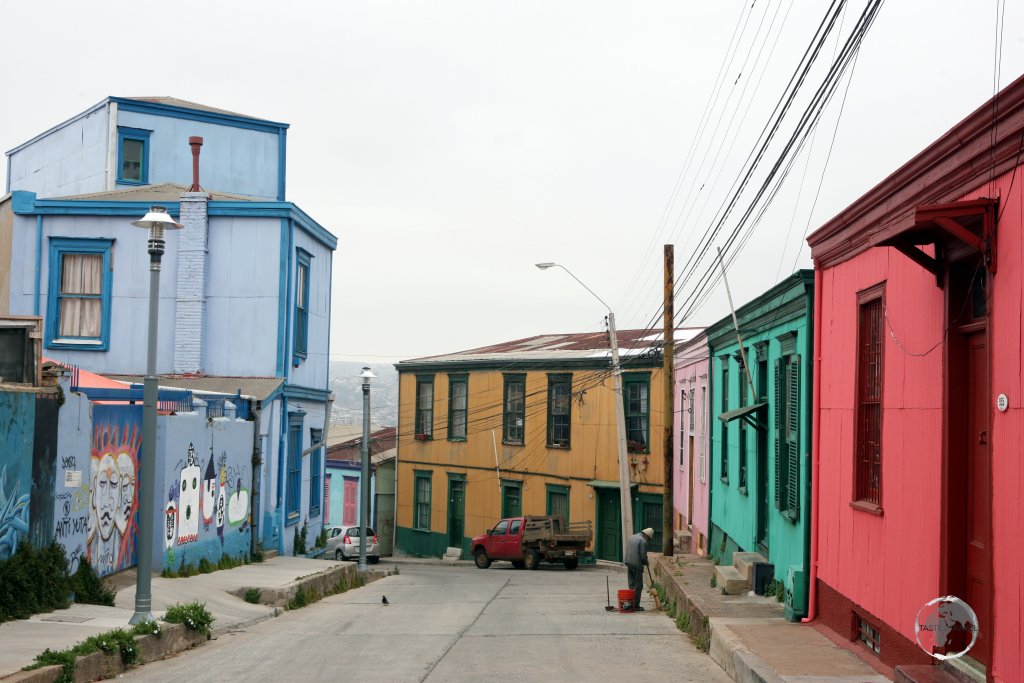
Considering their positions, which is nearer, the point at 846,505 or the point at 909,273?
the point at 909,273

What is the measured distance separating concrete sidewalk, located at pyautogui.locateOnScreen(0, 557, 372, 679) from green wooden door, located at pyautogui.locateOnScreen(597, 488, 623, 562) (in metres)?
15.3

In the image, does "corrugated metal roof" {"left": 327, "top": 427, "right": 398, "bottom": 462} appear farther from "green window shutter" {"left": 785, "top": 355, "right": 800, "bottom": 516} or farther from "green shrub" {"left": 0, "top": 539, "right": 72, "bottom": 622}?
"green shrub" {"left": 0, "top": 539, "right": 72, "bottom": 622}

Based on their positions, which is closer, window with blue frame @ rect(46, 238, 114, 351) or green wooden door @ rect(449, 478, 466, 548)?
window with blue frame @ rect(46, 238, 114, 351)

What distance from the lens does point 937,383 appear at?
899cm

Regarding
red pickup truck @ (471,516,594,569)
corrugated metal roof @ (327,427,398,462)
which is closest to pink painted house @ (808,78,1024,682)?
red pickup truck @ (471,516,594,569)

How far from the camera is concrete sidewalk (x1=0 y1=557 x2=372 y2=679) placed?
1075cm

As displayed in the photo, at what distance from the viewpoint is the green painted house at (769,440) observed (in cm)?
1421

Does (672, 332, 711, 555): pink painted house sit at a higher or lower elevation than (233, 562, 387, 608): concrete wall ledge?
higher

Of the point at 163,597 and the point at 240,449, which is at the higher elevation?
the point at 240,449

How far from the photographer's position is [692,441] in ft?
95.0

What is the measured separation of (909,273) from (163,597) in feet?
36.4

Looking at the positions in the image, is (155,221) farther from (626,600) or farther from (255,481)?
(255,481)

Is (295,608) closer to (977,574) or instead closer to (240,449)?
(240,449)

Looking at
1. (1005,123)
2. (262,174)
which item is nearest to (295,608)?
(1005,123)
